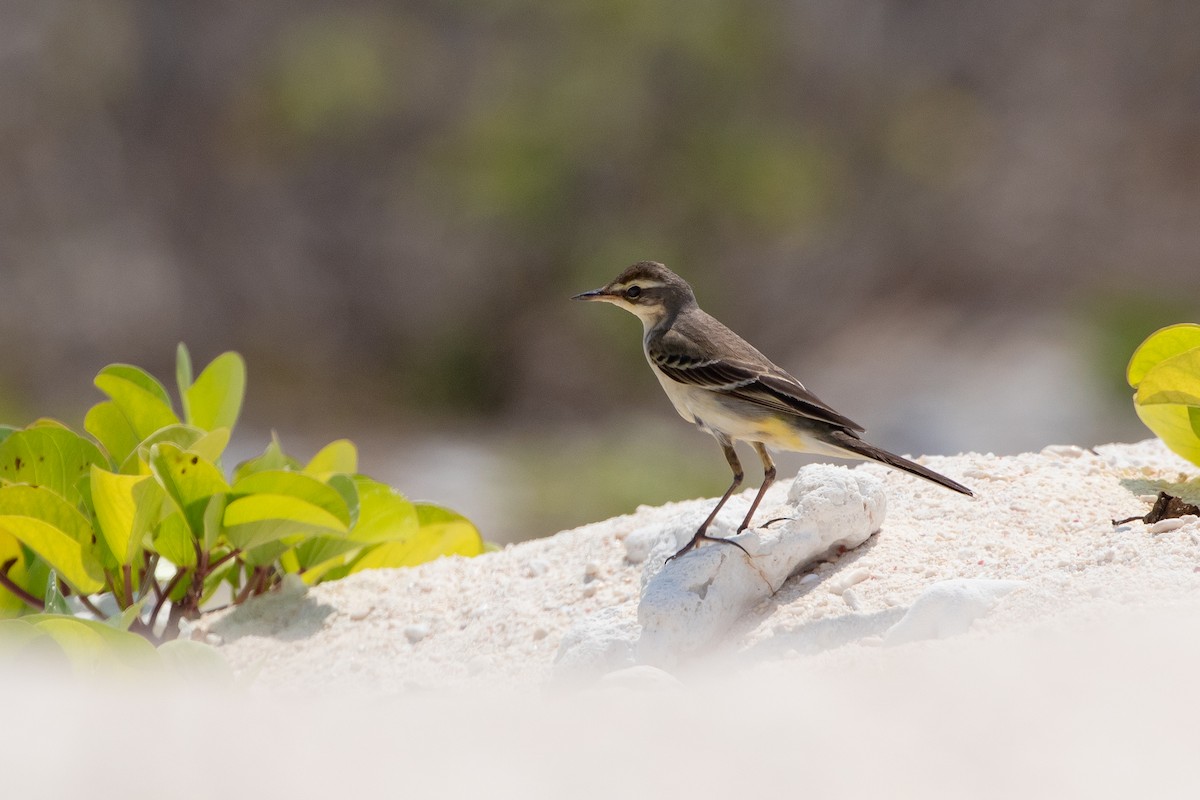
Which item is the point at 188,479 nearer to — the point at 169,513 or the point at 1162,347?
the point at 169,513

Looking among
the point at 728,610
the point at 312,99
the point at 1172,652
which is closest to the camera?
the point at 1172,652

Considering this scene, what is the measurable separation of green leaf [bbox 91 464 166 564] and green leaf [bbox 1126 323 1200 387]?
131 inches

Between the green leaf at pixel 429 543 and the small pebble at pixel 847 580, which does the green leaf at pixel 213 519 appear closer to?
the green leaf at pixel 429 543

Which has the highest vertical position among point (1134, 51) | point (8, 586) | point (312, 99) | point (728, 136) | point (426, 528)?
point (1134, 51)

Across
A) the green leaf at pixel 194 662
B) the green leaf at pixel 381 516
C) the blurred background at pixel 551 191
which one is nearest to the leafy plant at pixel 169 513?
the green leaf at pixel 381 516

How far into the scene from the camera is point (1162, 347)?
4.34 meters

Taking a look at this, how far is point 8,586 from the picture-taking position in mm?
4383

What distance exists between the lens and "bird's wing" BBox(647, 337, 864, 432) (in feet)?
14.4

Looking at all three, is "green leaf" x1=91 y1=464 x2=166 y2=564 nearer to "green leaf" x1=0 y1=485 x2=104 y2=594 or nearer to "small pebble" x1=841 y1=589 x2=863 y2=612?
"green leaf" x1=0 y1=485 x2=104 y2=594

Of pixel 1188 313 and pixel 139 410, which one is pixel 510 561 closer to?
pixel 139 410

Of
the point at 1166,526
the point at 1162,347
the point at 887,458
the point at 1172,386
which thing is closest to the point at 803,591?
the point at 887,458

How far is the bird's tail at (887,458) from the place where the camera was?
3.99 meters

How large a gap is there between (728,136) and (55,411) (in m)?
8.77

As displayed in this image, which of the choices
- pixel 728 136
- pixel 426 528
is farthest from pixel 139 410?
pixel 728 136
